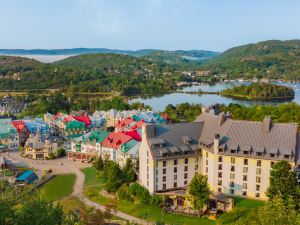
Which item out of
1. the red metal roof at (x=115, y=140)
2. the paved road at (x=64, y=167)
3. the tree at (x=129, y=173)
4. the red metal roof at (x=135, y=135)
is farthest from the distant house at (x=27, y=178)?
the red metal roof at (x=135, y=135)

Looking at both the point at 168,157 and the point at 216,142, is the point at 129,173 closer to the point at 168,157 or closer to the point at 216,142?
the point at 168,157

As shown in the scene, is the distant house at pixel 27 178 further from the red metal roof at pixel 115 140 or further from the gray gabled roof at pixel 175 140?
the gray gabled roof at pixel 175 140

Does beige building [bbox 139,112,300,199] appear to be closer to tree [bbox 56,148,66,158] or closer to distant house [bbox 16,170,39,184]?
distant house [bbox 16,170,39,184]

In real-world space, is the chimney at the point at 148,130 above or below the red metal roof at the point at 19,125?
above

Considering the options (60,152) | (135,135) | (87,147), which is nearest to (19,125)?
(60,152)

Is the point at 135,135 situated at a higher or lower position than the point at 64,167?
higher

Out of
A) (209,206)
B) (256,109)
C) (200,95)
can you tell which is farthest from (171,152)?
(200,95)
